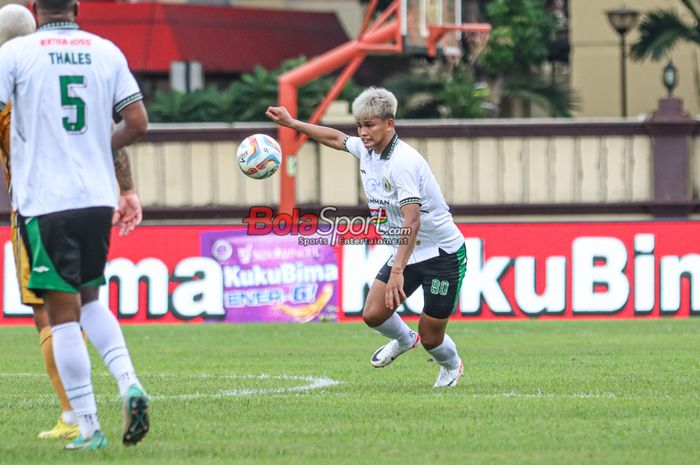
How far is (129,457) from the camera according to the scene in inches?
309

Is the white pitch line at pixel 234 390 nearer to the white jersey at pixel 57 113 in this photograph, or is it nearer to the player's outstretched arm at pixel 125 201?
the player's outstretched arm at pixel 125 201

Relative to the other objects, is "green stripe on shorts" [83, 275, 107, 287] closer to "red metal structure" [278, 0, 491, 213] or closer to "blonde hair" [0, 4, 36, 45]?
"blonde hair" [0, 4, 36, 45]

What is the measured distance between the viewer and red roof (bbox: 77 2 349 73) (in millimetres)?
34281

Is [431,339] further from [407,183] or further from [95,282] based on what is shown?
[95,282]

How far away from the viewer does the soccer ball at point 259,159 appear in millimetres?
12883

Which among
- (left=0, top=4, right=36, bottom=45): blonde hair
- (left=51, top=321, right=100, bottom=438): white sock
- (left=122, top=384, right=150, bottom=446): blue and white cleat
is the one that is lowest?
(left=122, top=384, right=150, bottom=446): blue and white cleat

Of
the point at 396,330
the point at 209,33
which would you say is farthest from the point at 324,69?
the point at 396,330

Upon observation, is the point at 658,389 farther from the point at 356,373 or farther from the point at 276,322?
the point at 276,322

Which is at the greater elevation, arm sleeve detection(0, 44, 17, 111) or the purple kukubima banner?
arm sleeve detection(0, 44, 17, 111)

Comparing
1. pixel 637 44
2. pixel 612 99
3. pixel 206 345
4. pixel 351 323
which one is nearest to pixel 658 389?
pixel 206 345

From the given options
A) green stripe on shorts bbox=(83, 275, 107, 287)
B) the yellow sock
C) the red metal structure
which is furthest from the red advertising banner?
green stripe on shorts bbox=(83, 275, 107, 287)

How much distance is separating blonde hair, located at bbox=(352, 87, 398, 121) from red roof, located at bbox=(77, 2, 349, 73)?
906 inches

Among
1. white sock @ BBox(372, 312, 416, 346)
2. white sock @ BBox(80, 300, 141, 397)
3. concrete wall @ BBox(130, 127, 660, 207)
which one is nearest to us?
white sock @ BBox(80, 300, 141, 397)

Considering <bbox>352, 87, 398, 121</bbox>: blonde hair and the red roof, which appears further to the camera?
the red roof
